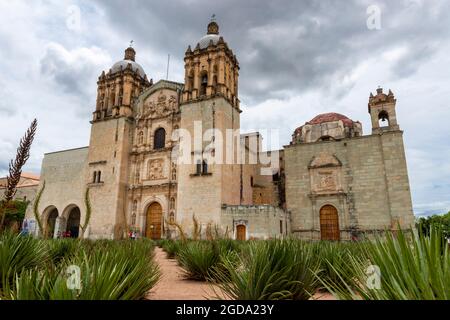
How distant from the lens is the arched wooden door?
68.6ft

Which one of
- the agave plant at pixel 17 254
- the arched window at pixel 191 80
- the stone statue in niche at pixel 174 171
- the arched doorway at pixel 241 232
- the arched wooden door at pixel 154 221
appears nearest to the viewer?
the agave plant at pixel 17 254

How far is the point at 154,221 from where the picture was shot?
21.3m

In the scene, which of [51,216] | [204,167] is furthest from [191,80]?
[51,216]

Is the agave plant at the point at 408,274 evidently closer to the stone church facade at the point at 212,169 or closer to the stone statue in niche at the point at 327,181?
the stone church facade at the point at 212,169

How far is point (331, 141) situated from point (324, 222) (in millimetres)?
5392

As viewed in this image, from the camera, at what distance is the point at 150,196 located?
71.0 ft

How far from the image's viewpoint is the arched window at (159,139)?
74.3ft

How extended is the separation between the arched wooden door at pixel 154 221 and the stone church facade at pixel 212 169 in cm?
8

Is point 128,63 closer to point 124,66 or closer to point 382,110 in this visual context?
point 124,66

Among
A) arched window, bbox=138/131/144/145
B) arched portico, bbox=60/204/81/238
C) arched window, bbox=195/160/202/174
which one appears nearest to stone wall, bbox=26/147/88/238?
arched portico, bbox=60/204/81/238

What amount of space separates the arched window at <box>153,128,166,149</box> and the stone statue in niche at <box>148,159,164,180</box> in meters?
1.27

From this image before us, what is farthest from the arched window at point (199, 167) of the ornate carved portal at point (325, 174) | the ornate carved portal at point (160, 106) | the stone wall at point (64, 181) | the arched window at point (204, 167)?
the stone wall at point (64, 181)

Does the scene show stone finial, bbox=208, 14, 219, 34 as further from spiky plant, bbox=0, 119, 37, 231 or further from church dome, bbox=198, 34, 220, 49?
spiky plant, bbox=0, 119, 37, 231

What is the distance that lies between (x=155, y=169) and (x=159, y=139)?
247 centimetres
